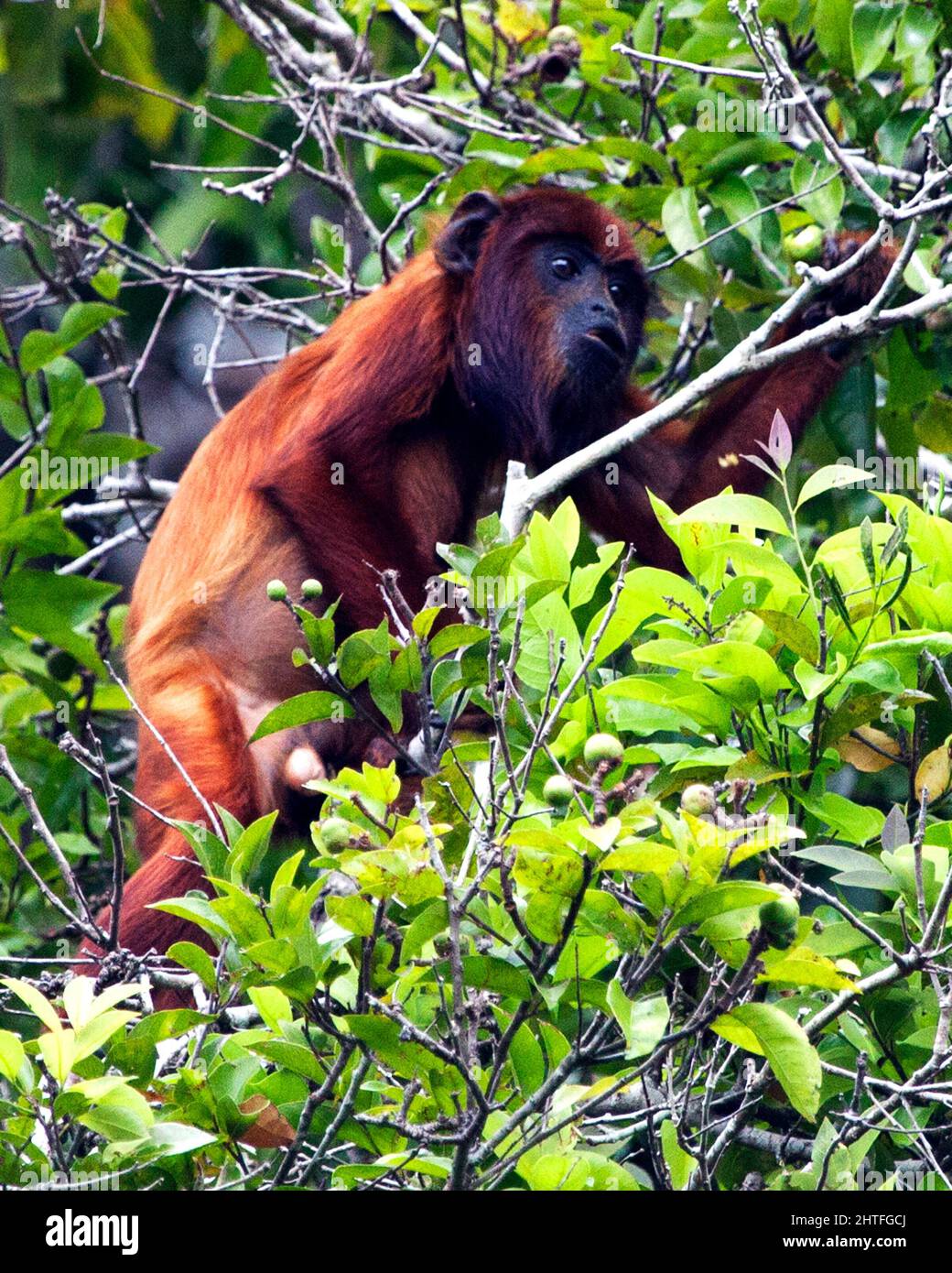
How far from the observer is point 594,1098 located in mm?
2344

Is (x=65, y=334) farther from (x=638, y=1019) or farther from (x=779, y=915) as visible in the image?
(x=779, y=915)

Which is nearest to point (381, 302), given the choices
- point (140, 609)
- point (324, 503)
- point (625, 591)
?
point (324, 503)

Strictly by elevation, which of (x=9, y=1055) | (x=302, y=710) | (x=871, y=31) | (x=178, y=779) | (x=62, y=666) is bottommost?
(x=178, y=779)

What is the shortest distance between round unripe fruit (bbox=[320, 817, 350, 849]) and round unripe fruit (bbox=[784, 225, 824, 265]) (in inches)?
111

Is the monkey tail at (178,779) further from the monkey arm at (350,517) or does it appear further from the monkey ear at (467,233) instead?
the monkey ear at (467,233)

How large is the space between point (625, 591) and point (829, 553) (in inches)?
16.4

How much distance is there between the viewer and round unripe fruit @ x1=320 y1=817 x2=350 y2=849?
2.37 m

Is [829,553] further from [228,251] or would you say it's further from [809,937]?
[228,251]

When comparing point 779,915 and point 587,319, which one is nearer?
point 779,915

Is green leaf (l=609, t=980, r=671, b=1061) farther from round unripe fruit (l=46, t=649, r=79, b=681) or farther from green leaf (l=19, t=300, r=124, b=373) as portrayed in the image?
round unripe fruit (l=46, t=649, r=79, b=681)

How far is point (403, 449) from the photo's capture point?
17.0ft

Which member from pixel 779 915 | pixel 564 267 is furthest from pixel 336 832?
pixel 564 267

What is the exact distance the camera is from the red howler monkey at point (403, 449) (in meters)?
4.88

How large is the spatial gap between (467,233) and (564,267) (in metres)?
0.37
